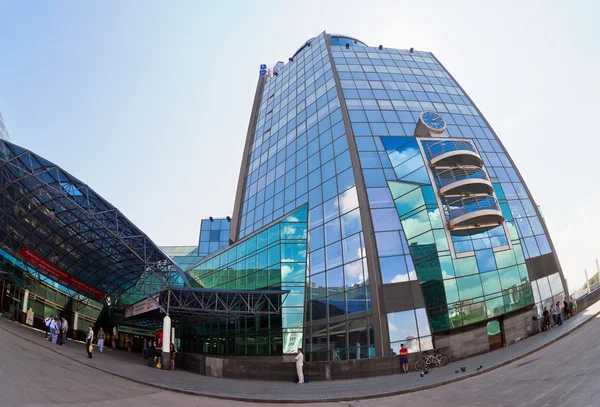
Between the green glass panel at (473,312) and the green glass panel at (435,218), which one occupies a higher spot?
the green glass panel at (435,218)

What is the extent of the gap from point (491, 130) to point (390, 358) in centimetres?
2534

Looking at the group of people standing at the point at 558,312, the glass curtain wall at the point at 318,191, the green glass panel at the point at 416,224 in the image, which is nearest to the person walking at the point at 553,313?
the group of people standing at the point at 558,312

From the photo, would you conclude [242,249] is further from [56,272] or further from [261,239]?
[56,272]

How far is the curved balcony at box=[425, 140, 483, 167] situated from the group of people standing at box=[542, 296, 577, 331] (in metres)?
10.5

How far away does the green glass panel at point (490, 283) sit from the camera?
24211mm

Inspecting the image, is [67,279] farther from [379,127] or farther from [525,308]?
[525,308]

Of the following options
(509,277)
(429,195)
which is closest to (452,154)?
(429,195)

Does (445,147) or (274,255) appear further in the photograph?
(274,255)

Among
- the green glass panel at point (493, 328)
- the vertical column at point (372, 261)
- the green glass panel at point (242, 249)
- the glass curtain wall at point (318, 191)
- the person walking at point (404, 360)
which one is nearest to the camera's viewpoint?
the person walking at point (404, 360)

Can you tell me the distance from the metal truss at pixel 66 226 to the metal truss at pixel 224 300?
5.78 feet

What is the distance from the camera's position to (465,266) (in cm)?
2439

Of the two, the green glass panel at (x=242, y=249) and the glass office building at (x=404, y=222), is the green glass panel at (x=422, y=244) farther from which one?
the green glass panel at (x=242, y=249)

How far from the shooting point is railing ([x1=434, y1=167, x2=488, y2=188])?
27094 mm

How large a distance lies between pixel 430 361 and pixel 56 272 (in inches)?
1346
